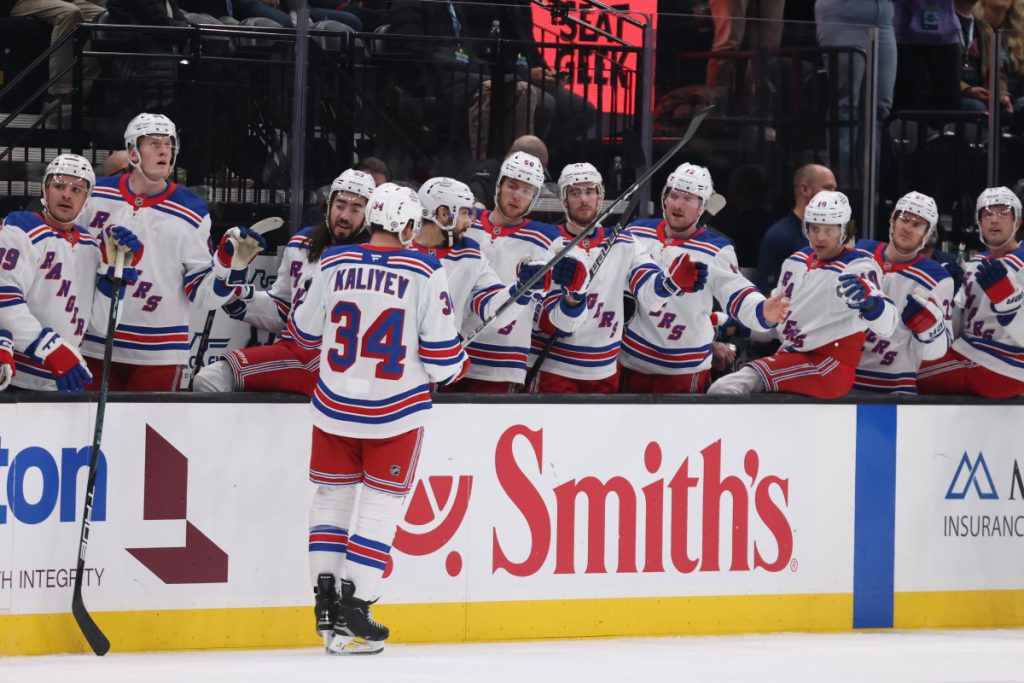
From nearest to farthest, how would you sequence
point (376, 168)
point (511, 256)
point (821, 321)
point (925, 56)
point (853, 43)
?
point (821, 321) → point (511, 256) → point (376, 168) → point (853, 43) → point (925, 56)

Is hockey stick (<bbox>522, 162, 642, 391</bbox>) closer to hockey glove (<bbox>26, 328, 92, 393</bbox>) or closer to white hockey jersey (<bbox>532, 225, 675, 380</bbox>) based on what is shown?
white hockey jersey (<bbox>532, 225, 675, 380</bbox>)

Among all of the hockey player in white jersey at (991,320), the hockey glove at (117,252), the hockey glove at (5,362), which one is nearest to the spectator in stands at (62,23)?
the hockey glove at (117,252)

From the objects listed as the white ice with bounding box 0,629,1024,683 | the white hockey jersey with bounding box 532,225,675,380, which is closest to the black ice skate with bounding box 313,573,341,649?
the white ice with bounding box 0,629,1024,683

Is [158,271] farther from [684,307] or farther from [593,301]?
[684,307]

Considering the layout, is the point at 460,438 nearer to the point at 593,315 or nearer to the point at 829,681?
the point at 593,315

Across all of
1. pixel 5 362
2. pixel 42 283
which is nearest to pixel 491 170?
pixel 42 283

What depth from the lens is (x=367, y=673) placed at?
438 centimetres

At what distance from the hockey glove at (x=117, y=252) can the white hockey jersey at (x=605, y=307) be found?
148 cm

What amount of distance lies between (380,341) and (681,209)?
1.72 meters

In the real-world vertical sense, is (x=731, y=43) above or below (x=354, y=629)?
above

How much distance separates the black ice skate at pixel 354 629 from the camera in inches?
183

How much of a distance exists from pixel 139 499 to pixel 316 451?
58 cm

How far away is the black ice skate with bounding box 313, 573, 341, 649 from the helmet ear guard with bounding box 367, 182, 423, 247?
1015mm

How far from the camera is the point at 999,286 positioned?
232 inches
